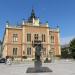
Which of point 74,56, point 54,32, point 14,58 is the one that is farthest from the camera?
point 74,56

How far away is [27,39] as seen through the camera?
178 feet

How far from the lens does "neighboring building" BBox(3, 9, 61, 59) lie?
53469 millimetres

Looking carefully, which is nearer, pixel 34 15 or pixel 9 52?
pixel 9 52

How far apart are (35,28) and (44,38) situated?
3402 millimetres

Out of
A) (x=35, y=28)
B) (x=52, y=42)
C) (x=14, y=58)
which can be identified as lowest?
(x=14, y=58)

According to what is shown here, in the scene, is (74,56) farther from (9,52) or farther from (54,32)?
(9,52)

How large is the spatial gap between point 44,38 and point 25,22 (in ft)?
20.7

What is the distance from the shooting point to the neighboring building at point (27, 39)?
175 feet

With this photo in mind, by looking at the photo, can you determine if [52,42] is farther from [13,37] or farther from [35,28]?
[13,37]

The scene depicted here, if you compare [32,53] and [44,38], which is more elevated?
[44,38]

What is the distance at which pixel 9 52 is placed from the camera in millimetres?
53125

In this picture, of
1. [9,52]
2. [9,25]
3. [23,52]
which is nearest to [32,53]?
[23,52]

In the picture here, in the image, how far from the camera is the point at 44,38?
2173 inches

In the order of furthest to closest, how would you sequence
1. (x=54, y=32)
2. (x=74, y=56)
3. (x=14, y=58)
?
(x=74, y=56), (x=54, y=32), (x=14, y=58)
